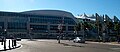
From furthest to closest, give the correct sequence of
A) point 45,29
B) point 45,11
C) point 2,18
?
point 45,11 < point 45,29 < point 2,18

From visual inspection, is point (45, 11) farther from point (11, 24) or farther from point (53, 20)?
point (11, 24)

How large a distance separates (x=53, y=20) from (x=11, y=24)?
91.1 feet

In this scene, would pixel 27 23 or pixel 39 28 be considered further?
pixel 39 28

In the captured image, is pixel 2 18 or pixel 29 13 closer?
pixel 2 18

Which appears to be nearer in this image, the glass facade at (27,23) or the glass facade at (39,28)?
the glass facade at (27,23)

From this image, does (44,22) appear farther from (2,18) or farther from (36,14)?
(2,18)

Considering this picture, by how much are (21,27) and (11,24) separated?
6.01m

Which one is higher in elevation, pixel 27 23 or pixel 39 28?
pixel 27 23

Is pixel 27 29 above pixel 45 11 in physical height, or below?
below

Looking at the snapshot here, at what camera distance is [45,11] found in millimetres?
182750

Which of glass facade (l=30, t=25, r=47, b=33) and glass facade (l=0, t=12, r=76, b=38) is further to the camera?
glass facade (l=30, t=25, r=47, b=33)

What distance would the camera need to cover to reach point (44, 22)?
Answer: 162125 mm

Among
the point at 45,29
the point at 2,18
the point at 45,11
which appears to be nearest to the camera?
the point at 2,18

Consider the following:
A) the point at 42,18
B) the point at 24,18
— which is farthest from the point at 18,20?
the point at 42,18
